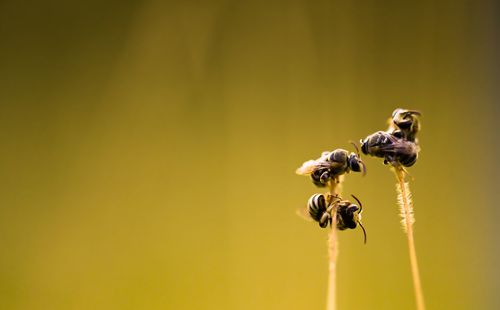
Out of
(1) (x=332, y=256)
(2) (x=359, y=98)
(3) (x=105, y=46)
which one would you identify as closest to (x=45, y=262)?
(3) (x=105, y=46)

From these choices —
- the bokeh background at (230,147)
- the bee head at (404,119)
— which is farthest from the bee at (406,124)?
the bokeh background at (230,147)

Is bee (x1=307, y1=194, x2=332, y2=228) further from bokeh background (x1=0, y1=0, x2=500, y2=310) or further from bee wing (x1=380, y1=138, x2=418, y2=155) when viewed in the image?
bokeh background (x1=0, y1=0, x2=500, y2=310)

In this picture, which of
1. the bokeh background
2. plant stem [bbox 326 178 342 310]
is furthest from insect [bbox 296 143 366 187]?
the bokeh background

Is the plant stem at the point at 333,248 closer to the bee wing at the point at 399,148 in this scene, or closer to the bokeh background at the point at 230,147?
the bee wing at the point at 399,148

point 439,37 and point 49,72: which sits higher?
point 439,37

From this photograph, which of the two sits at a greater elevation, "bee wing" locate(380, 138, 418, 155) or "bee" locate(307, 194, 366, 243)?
"bee wing" locate(380, 138, 418, 155)

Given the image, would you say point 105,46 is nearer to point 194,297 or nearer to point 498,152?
point 194,297
